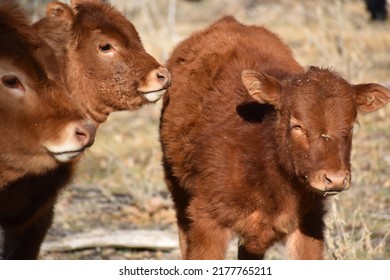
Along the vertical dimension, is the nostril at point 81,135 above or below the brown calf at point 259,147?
above

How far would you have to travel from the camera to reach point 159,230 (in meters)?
10.2

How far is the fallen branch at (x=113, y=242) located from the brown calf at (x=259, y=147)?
124 centimetres

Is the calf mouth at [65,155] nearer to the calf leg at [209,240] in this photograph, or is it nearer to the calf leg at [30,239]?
the calf leg at [209,240]

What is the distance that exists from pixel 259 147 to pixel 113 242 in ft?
9.22

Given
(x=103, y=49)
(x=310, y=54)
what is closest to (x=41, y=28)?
(x=103, y=49)

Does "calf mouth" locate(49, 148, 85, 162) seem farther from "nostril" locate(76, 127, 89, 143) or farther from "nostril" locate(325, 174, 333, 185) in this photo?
"nostril" locate(325, 174, 333, 185)

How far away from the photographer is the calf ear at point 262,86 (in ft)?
23.1

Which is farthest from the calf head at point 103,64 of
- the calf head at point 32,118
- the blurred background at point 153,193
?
the blurred background at point 153,193

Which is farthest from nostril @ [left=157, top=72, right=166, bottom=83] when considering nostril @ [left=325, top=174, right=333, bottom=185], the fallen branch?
the fallen branch

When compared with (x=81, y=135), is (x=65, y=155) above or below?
below

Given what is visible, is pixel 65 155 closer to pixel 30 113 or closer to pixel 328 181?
pixel 30 113

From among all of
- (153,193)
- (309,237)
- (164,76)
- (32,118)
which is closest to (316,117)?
(309,237)

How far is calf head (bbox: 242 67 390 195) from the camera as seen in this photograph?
6508mm

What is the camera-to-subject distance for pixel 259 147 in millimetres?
7285
